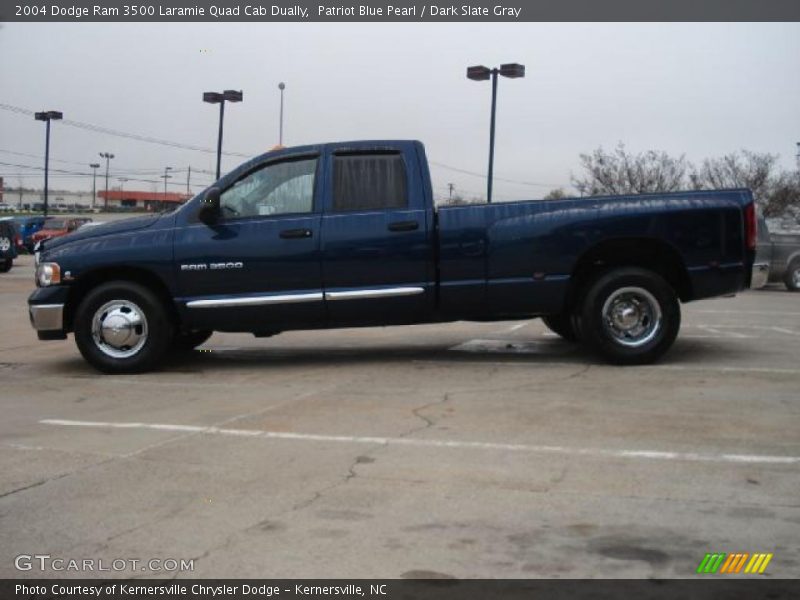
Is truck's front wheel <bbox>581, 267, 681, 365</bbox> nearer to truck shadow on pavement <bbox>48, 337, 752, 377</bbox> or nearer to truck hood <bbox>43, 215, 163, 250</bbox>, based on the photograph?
truck shadow on pavement <bbox>48, 337, 752, 377</bbox>

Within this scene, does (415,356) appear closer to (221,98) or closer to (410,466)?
(410,466)

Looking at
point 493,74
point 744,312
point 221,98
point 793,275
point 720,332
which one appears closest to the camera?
point 720,332

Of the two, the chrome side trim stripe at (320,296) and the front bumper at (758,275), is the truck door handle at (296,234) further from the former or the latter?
the front bumper at (758,275)

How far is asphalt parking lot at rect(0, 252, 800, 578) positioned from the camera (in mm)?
3670

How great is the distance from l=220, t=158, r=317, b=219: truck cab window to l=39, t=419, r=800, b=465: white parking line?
103 inches

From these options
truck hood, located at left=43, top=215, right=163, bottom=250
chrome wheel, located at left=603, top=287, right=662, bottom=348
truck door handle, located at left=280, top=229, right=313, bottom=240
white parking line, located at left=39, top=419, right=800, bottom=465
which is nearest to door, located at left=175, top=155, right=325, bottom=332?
truck door handle, located at left=280, top=229, right=313, bottom=240

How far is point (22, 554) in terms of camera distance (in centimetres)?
369

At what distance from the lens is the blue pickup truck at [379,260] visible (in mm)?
7758

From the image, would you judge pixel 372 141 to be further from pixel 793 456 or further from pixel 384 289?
pixel 793 456

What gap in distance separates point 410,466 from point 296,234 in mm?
3490

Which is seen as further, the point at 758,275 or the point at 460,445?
the point at 758,275

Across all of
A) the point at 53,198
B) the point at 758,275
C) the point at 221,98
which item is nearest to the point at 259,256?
the point at 758,275

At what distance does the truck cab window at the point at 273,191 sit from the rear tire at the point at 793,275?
15355 millimetres

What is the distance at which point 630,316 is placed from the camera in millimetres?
7871
